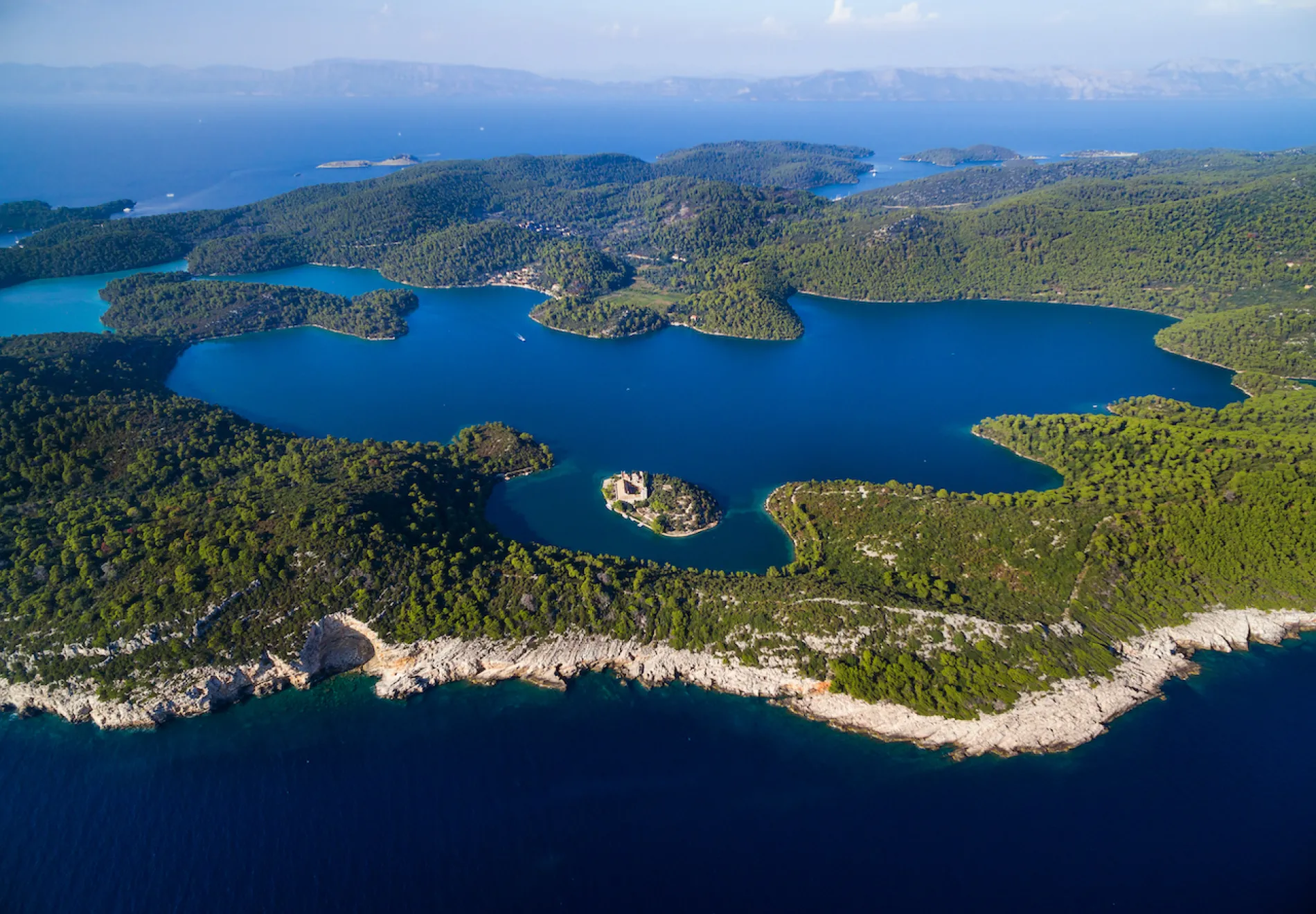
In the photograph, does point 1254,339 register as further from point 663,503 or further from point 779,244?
point 663,503

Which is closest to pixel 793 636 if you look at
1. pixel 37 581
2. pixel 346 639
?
pixel 346 639

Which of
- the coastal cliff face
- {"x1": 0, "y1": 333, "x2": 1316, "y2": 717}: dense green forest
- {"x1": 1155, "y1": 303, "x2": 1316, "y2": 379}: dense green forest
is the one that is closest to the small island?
{"x1": 0, "y1": 333, "x2": 1316, "y2": 717}: dense green forest

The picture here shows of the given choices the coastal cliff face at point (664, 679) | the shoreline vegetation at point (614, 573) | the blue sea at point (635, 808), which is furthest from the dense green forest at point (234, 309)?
the blue sea at point (635, 808)

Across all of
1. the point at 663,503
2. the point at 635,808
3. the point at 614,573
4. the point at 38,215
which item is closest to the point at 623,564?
the point at 614,573

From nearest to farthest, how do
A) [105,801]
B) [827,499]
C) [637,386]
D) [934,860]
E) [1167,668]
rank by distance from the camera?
[934,860]
[105,801]
[1167,668]
[827,499]
[637,386]

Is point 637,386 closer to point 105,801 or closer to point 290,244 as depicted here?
point 105,801

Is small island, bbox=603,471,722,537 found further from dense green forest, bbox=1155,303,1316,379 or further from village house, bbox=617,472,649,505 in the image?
dense green forest, bbox=1155,303,1316,379
